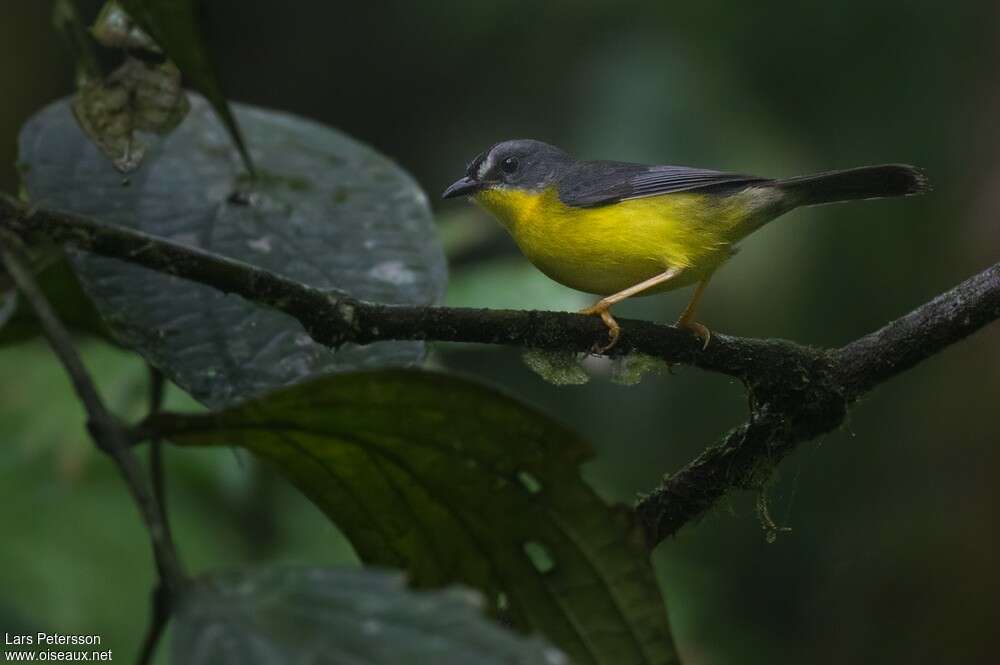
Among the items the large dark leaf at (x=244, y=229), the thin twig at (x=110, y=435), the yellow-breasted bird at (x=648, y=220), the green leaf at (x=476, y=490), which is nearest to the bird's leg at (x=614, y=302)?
the yellow-breasted bird at (x=648, y=220)

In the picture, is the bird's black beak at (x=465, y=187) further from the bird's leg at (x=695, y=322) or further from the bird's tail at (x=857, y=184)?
the bird's tail at (x=857, y=184)

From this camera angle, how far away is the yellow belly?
9.79 feet

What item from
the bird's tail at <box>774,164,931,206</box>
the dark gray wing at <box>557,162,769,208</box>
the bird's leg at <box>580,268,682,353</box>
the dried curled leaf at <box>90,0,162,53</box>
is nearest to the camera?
the bird's leg at <box>580,268,682,353</box>

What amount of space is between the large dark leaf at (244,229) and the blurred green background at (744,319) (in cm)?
143

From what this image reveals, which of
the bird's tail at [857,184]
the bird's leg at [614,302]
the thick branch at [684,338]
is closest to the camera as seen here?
the thick branch at [684,338]

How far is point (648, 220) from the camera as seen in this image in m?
3.08

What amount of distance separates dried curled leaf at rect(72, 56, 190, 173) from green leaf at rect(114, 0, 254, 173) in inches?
20.8

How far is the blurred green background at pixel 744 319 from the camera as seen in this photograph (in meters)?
4.02

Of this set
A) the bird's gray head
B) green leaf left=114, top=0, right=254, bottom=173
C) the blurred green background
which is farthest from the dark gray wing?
green leaf left=114, top=0, right=254, bottom=173

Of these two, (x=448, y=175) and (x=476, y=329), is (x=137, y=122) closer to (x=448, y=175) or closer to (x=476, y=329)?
(x=476, y=329)

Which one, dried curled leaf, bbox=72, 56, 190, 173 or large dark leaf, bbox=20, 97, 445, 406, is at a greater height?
dried curled leaf, bbox=72, 56, 190, 173

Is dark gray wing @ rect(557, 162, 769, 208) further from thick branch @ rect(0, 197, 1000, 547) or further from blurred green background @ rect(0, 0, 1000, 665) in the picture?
thick branch @ rect(0, 197, 1000, 547)

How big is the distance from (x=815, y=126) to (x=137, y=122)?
444cm

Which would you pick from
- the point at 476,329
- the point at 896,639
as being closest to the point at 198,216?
the point at 476,329
